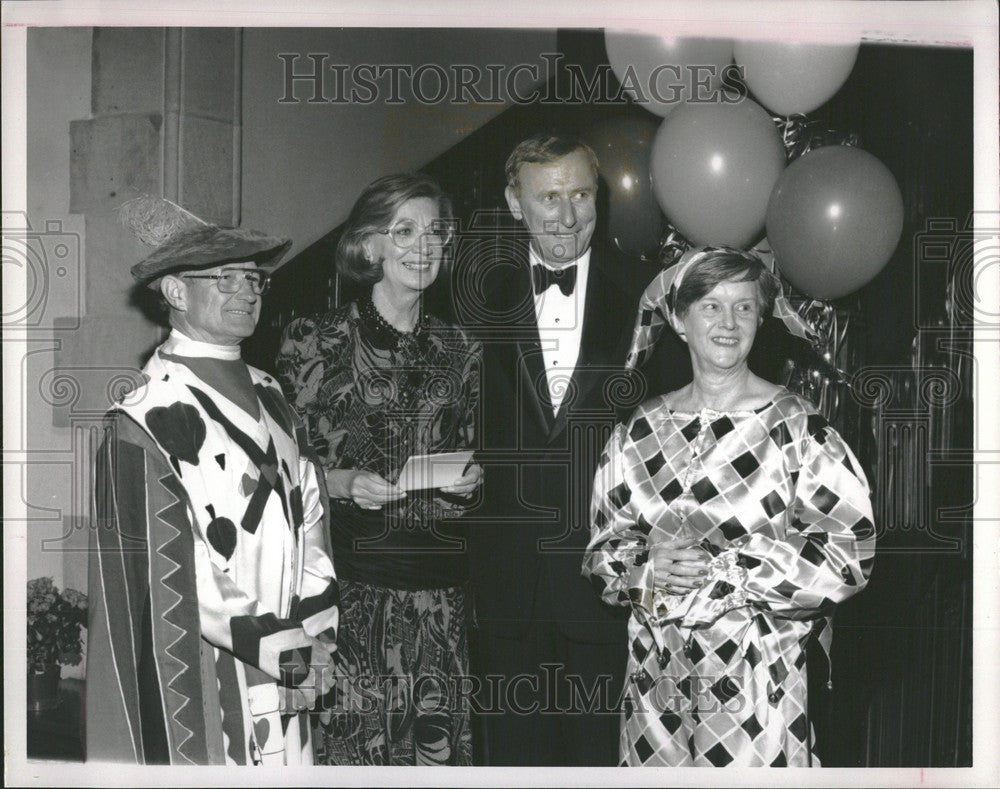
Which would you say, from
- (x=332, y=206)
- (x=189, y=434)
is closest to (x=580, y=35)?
(x=332, y=206)

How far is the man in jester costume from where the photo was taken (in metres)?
2.91

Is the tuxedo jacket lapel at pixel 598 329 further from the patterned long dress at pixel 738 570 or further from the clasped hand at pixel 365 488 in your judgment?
the clasped hand at pixel 365 488

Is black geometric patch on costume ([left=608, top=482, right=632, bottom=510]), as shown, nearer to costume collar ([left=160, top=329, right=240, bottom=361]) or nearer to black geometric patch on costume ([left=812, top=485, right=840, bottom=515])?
black geometric patch on costume ([left=812, top=485, right=840, bottom=515])

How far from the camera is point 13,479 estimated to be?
10.2 ft

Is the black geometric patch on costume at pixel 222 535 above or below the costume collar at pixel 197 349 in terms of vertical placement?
below

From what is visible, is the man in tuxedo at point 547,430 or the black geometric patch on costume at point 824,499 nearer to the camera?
the black geometric patch on costume at point 824,499

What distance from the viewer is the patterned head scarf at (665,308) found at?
2920 millimetres

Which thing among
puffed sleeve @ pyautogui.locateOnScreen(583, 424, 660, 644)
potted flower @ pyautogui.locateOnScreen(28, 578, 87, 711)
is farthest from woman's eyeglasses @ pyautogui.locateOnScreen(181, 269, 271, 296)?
puffed sleeve @ pyautogui.locateOnScreen(583, 424, 660, 644)

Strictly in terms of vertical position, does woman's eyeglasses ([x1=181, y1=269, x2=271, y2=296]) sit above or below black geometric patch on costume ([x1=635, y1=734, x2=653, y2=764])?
above

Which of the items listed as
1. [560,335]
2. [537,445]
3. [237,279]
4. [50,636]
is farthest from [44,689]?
[560,335]

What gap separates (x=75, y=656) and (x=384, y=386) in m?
1.15

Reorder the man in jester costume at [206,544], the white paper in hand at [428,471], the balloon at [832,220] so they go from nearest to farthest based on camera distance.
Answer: the balloon at [832,220] → the man in jester costume at [206,544] → the white paper in hand at [428,471]

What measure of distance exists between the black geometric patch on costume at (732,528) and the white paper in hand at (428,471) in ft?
2.31

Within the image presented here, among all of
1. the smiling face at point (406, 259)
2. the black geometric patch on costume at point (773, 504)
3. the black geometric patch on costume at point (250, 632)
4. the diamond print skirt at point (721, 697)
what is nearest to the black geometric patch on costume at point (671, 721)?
the diamond print skirt at point (721, 697)
